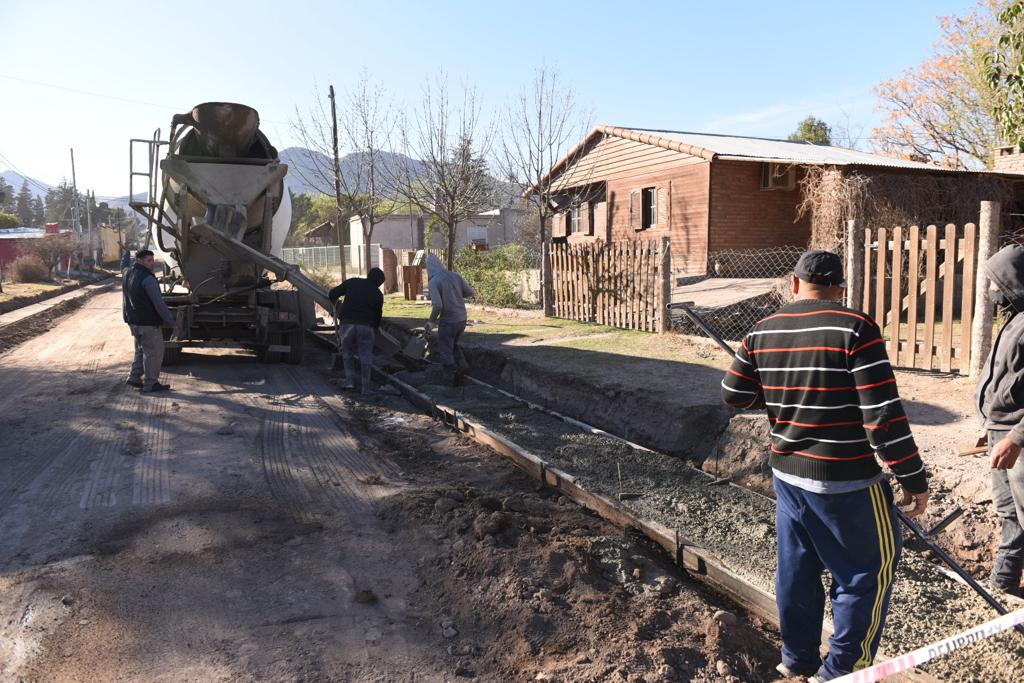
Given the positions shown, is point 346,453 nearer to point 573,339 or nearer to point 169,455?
point 169,455

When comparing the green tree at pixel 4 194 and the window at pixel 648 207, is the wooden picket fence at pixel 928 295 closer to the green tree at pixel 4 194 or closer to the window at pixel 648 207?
the window at pixel 648 207

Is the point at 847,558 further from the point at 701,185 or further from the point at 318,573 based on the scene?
the point at 701,185

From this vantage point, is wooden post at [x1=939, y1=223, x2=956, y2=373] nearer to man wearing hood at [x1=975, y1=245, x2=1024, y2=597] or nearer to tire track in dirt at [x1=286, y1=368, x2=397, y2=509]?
man wearing hood at [x1=975, y1=245, x2=1024, y2=597]

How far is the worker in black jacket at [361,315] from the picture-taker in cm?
926

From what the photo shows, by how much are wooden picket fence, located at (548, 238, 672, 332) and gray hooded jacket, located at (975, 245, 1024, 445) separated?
323 inches

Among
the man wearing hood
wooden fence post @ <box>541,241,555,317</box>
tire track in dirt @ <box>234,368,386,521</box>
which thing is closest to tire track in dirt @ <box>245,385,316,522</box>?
tire track in dirt @ <box>234,368,386,521</box>

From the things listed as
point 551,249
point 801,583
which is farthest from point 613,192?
point 801,583

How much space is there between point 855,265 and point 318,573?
705 cm

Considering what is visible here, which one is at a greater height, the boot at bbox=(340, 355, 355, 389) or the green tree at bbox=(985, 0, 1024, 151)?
the green tree at bbox=(985, 0, 1024, 151)

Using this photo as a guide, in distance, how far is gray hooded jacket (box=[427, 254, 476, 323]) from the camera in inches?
364

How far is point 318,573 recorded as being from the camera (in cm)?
413

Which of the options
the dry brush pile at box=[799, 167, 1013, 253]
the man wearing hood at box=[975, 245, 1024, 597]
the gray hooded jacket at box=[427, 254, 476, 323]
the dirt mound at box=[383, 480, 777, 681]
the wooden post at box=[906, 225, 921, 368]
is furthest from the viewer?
the dry brush pile at box=[799, 167, 1013, 253]

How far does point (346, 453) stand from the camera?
6645 millimetres

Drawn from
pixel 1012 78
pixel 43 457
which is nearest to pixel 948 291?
pixel 1012 78
